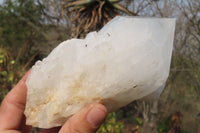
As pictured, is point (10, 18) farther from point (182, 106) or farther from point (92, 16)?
point (182, 106)

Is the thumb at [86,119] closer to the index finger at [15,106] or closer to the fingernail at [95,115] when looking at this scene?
the fingernail at [95,115]

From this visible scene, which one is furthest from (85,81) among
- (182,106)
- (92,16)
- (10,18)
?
(10,18)

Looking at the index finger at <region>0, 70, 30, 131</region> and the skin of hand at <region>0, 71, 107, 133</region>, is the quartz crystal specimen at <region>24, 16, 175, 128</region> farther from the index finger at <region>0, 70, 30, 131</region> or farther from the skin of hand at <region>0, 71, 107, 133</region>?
the index finger at <region>0, 70, 30, 131</region>

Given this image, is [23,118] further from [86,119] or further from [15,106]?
[86,119]

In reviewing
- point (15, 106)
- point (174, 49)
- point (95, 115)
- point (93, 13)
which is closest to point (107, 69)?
point (95, 115)

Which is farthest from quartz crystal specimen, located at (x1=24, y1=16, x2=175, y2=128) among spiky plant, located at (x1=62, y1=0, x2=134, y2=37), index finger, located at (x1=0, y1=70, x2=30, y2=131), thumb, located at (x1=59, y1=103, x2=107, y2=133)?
spiky plant, located at (x1=62, y1=0, x2=134, y2=37)
